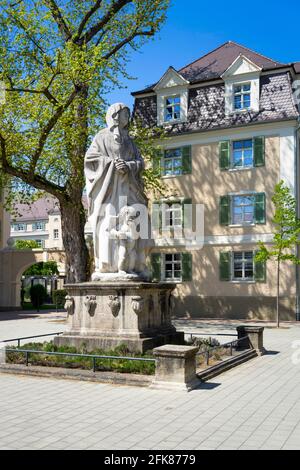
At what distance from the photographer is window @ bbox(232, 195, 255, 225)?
27531mm

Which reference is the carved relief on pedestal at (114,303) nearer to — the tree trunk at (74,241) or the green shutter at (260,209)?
the tree trunk at (74,241)

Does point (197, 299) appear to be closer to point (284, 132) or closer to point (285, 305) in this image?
point (285, 305)

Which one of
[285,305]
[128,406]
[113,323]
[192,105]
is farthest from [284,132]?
[128,406]

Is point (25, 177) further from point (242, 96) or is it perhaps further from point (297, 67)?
point (297, 67)

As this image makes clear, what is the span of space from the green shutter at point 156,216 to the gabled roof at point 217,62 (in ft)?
21.5

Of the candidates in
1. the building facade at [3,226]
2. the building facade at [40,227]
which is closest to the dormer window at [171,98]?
the building facade at [3,226]

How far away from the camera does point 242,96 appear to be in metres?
28.2

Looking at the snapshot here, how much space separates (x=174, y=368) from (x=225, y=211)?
65.3 feet

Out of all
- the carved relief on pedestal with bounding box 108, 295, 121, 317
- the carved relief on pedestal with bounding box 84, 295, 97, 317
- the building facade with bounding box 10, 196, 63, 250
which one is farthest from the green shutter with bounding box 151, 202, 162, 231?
the building facade with bounding box 10, 196, 63, 250

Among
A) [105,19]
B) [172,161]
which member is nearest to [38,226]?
[172,161]

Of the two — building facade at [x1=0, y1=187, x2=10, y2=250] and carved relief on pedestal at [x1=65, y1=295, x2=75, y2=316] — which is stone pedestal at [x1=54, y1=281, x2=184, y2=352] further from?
building facade at [x1=0, y1=187, x2=10, y2=250]

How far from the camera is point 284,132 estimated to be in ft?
87.0

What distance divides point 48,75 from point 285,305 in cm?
1465

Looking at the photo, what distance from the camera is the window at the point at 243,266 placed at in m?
27.3
